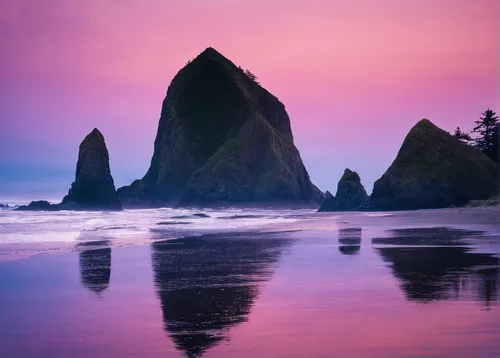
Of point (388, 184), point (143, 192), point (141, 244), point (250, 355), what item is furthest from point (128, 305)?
point (143, 192)

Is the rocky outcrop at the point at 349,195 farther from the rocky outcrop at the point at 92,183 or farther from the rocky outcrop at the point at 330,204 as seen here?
the rocky outcrop at the point at 92,183

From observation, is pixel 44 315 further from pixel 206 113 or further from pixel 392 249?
pixel 206 113

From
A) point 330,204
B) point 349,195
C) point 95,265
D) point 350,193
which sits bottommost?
point 95,265

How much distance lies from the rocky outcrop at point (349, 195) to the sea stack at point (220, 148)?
34.0 m

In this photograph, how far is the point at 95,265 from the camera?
14.9 m

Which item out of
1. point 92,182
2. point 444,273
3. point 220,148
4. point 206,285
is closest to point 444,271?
point 444,273

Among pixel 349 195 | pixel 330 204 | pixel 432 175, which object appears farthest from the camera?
pixel 330 204

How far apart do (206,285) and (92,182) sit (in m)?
103

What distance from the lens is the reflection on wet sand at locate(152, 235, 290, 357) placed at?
7207 mm

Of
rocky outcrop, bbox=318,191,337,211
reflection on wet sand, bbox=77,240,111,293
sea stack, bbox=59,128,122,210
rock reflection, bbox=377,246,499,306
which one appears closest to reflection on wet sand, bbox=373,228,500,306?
rock reflection, bbox=377,246,499,306

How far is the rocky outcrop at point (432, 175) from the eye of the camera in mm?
68250

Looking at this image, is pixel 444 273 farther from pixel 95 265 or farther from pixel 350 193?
pixel 350 193

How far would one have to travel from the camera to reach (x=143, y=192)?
449ft

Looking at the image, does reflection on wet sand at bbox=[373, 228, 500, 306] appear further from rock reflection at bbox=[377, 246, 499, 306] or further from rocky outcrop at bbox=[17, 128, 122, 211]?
rocky outcrop at bbox=[17, 128, 122, 211]
